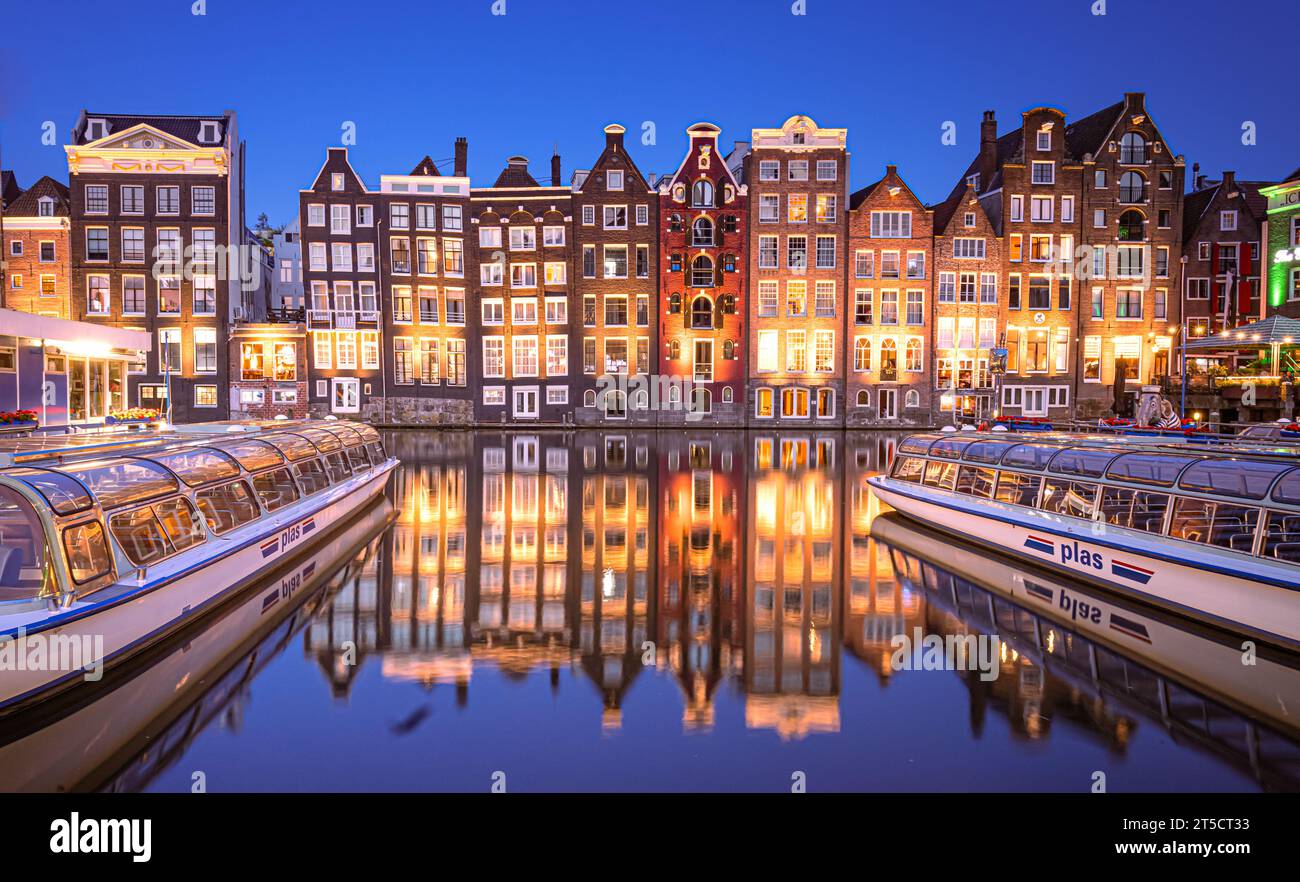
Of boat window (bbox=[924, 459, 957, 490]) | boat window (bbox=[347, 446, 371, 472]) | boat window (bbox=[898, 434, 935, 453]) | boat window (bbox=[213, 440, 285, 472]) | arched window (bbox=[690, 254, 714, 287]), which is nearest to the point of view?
boat window (bbox=[213, 440, 285, 472])

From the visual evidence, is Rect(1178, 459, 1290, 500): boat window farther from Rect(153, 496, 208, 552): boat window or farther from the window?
the window

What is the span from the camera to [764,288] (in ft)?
177

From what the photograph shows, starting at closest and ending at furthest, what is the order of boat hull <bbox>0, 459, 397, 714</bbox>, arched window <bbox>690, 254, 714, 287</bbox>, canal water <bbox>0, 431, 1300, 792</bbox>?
1. canal water <bbox>0, 431, 1300, 792</bbox>
2. boat hull <bbox>0, 459, 397, 714</bbox>
3. arched window <bbox>690, 254, 714, 287</bbox>

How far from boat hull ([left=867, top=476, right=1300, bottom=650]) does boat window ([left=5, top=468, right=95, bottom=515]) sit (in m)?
12.8

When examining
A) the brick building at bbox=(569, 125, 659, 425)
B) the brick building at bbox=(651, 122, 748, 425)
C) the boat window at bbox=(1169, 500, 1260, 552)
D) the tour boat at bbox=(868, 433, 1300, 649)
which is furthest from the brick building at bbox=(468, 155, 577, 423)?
the boat window at bbox=(1169, 500, 1260, 552)

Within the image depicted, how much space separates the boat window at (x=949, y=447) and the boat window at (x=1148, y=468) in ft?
14.7

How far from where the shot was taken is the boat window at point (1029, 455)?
1410cm

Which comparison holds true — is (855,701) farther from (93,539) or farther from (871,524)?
(871,524)

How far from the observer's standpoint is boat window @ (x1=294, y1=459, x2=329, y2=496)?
15.6 meters

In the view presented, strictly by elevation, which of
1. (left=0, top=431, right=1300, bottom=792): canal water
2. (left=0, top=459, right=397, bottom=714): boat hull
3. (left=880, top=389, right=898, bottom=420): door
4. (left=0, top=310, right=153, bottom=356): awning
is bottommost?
(left=0, top=431, right=1300, bottom=792): canal water

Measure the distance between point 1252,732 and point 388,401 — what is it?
5262 centimetres

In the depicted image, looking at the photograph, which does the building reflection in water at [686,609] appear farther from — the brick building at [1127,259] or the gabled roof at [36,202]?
the gabled roof at [36,202]

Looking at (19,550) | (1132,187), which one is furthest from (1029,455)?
(1132,187)

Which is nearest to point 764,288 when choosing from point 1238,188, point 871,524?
point 1238,188
